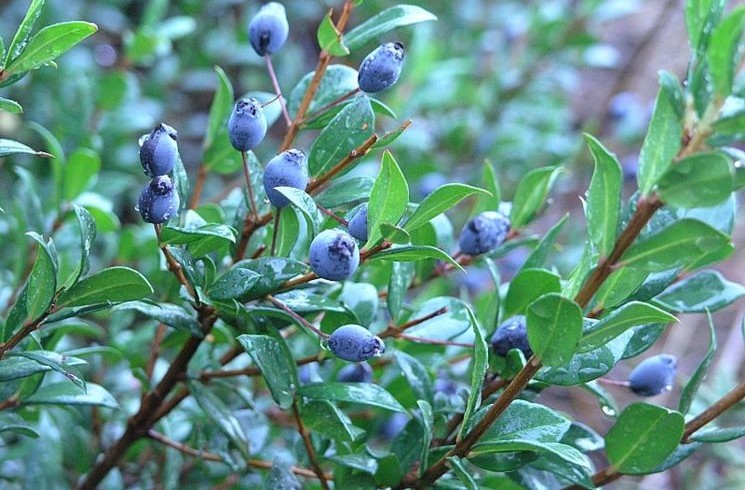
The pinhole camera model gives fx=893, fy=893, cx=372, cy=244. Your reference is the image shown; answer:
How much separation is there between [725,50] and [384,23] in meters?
0.33

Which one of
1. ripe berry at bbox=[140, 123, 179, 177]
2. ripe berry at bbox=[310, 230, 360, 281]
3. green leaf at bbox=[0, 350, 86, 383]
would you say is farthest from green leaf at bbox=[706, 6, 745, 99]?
green leaf at bbox=[0, 350, 86, 383]

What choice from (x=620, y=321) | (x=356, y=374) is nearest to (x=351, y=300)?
(x=356, y=374)

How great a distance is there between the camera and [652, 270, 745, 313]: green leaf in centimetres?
75

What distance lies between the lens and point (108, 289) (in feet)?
2.00

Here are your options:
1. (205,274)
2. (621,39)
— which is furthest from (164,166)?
(621,39)

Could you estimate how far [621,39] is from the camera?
260cm

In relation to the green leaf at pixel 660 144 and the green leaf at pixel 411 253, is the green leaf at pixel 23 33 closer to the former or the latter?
the green leaf at pixel 411 253

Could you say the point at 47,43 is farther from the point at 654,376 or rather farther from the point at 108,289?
the point at 654,376

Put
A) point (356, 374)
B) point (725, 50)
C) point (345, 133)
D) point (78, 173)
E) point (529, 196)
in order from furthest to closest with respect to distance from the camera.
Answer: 1. point (78, 173)
2. point (529, 196)
3. point (356, 374)
4. point (345, 133)
5. point (725, 50)

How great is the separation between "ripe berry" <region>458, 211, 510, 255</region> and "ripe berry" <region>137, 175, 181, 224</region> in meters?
0.27

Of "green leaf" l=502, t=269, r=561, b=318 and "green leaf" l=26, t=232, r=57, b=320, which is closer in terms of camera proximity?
"green leaf" l=26, t=232, r=57, b=320

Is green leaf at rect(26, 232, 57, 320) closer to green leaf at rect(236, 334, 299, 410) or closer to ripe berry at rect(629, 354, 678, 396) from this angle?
green leaf at rect(236, 334, 299, 410)

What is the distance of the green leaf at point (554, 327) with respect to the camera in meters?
0.53

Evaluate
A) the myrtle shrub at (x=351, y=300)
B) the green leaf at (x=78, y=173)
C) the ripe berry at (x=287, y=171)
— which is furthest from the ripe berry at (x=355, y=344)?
the green leaf at (x=78, y=173)
